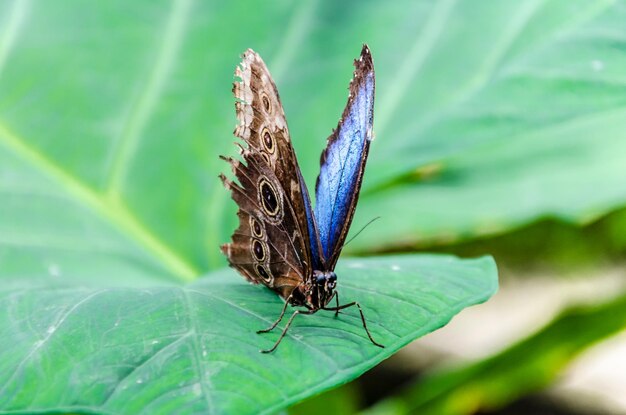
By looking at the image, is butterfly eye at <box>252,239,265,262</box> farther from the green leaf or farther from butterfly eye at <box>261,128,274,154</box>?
butterfly eye at <box>261,128,274,154</box>

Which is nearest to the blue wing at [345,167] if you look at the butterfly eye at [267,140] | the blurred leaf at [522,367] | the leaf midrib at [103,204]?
the butterfly eye at [267,140]

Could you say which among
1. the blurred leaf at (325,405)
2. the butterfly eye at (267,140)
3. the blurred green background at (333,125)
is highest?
the blurred green background at (333,125)

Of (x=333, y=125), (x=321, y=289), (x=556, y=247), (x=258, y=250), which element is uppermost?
(x=333, y=125)

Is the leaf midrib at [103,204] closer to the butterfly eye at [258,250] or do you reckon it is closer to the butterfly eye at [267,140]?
the butterfly eye at [258,250]

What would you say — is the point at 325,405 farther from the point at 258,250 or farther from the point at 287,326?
the point at 287,326

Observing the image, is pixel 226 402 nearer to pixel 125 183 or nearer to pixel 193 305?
pixel 193 305

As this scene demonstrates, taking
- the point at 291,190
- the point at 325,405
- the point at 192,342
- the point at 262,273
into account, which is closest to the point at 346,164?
the point at 291,190

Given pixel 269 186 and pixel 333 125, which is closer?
pixel 269 186
